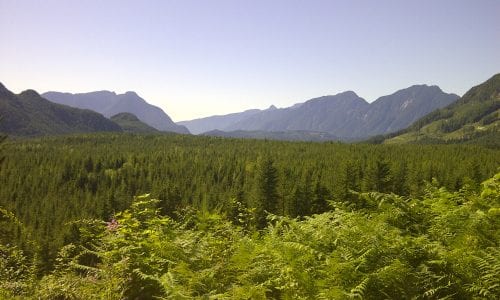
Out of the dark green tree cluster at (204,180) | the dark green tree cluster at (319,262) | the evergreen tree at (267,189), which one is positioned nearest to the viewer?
the dark green tree cluster at (319,262)

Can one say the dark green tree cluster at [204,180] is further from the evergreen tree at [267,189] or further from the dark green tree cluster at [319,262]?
the dark green tree cluster at [319,262]

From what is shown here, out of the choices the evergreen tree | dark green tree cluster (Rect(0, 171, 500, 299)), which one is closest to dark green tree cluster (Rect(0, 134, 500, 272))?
the evergreen tree

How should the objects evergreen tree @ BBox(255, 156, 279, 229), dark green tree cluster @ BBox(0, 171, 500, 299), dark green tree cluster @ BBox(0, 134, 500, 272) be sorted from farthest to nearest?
evergreen tree @ BBox(255, 156, 279, 229) < dark green tree cluster @ BBox(0, 134, 500, 272) < dark green tree cluster @ BBox(0, 171, 500, 299)

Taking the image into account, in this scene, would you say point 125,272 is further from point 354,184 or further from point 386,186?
point 386,186

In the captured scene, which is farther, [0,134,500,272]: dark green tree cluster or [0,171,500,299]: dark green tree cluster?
[0,134,500,272]: dark green tree cluster

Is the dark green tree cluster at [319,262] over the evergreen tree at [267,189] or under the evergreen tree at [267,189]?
over

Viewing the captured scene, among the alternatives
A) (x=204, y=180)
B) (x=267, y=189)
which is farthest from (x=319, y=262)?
(x=204, y=180)

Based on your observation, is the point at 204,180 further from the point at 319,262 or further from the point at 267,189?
the point at 319,262

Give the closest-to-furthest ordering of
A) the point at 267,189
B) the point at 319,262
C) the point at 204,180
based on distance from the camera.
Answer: the point at 319,262, the point at 267,189, the point at 204,180

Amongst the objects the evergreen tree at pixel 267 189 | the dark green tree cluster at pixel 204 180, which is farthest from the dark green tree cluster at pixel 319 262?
the evergreen tree at pixel 267 189

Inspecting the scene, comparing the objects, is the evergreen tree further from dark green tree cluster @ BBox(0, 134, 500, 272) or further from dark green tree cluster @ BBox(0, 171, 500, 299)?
dark green tree cluster @ BBox(0, 171, 500, 299)

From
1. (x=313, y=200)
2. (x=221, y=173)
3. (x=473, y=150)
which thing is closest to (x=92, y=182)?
(x=221, y=173)

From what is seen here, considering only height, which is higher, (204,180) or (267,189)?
(267,189)

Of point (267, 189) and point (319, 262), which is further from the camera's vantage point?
point (267, 189)
